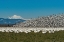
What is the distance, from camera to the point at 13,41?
27.9m

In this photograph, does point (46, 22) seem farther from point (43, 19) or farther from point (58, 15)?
point (58, 15)

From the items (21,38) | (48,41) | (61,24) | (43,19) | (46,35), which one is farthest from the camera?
(43,19)

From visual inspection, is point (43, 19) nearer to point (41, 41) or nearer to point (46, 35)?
point (46, 35)

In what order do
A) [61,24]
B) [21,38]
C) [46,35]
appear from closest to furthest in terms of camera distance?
[21,38], [46,35], [61,24]

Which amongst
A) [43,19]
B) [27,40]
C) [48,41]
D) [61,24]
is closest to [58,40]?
[48,41]

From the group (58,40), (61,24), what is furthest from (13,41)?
(61,24)

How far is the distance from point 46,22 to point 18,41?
2893 cm

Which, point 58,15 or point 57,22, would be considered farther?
point 58,15

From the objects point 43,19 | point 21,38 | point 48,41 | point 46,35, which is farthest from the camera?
point 43,19

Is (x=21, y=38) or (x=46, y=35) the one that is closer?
(x=21, y=38)

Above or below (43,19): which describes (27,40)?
below

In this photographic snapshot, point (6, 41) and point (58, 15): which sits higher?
point (58, 15)

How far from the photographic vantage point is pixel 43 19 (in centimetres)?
5938

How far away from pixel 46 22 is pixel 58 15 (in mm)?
7552
